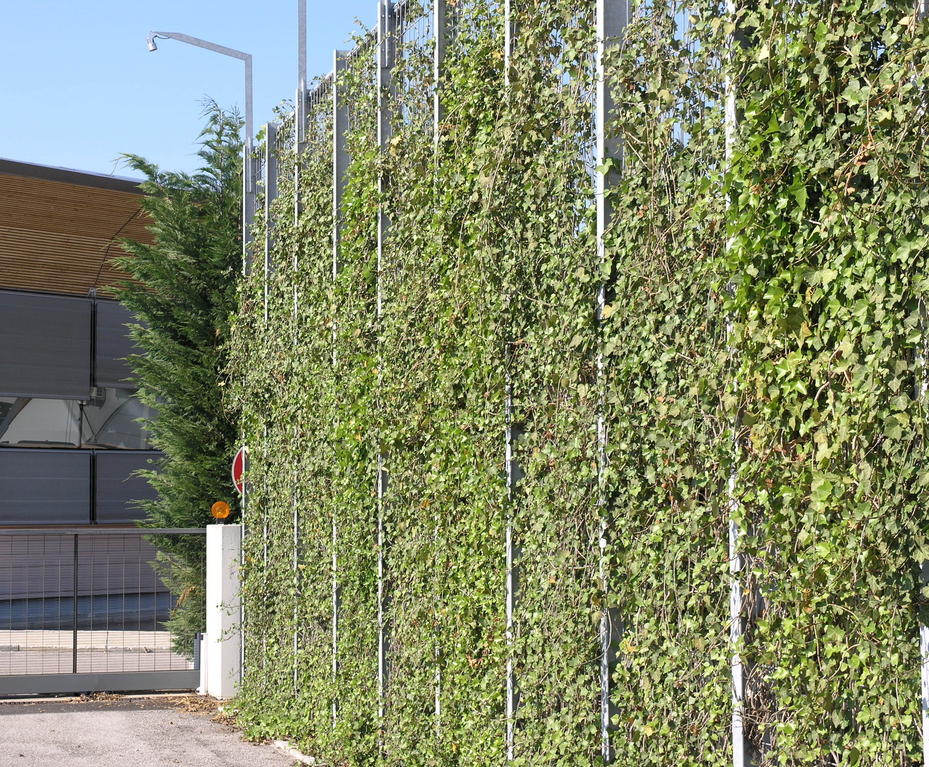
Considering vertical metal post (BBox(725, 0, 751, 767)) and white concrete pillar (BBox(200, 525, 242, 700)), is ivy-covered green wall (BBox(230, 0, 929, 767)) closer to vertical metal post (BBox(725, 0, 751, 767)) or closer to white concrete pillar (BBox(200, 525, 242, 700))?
vertical metal post (BBox(725, 0, 751, 767))

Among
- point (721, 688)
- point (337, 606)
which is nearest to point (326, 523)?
point (337, 606)

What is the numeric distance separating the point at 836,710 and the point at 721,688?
0.53 meters

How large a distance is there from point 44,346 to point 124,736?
1114 cm

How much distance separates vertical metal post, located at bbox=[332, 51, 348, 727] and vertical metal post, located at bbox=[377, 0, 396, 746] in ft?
2.46

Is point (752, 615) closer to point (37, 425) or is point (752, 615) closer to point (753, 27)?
point (753, 27)

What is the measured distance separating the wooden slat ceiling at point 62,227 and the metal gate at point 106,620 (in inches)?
176

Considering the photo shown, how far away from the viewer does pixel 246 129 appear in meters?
11.3

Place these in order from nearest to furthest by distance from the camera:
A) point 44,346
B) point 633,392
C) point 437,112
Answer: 1. point 633,392
2. point 437,112
3. point 44,346

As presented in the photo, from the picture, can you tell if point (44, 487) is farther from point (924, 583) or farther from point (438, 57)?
point (924, 583)

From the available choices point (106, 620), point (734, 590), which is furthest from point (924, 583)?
point (106, 620)

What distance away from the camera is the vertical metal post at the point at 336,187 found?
7.69 metres

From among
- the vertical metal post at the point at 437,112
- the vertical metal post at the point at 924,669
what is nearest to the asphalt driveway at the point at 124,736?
the vertical metal post at the point at 437,112

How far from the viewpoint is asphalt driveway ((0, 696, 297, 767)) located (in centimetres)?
804

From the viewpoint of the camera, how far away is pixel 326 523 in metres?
7.88
